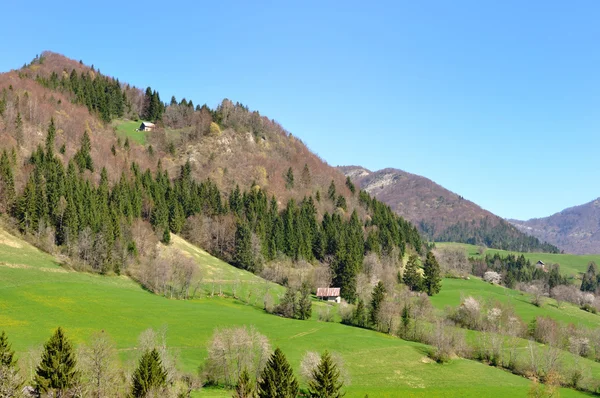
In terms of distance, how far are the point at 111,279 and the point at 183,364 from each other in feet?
160

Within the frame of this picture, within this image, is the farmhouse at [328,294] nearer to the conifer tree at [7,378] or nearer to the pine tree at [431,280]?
the pine tree at [431,280]

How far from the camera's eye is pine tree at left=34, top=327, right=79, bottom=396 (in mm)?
49062

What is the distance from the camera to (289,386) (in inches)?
2110

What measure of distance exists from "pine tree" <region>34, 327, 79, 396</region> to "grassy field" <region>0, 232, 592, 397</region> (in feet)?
36.7

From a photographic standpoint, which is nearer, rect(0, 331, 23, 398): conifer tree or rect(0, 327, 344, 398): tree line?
rect(0, 331, 23, 398): conifer tree

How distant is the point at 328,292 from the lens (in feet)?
446

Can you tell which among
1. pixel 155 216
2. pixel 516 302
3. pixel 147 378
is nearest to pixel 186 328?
pixel 147 378

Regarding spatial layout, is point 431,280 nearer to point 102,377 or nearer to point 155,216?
point 155,216

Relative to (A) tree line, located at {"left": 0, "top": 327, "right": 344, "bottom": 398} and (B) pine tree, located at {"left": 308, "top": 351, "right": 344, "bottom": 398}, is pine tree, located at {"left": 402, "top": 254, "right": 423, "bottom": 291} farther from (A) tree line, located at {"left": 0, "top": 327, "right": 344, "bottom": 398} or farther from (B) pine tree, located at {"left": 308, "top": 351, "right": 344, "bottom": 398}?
(B) pine tree, located at {"left": 308, "top": 351, "right": 344, "bottom": 398}

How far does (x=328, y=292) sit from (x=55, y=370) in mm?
93305

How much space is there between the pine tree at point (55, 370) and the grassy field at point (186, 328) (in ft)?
36.7

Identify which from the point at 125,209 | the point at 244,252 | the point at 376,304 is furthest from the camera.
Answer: the point at 244,252

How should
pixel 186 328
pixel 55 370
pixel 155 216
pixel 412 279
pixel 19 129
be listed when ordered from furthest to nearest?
1. pixel 412 279
2. pixel 19 129
3. pixel 155 216
4. pixel 186 328
5. pixel 55 370

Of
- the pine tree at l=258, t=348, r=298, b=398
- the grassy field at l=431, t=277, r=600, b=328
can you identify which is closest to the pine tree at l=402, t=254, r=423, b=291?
the grassy field at l=431, t=277, r=600, b=328
